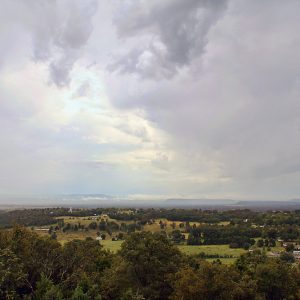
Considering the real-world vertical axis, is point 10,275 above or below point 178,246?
above

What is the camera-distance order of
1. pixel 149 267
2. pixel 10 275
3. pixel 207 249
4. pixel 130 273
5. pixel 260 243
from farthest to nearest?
1. pixel 260 243
2. pixel 207 249
3. pixel 149 267
4. pixel 130 273
5. pixel 10 275

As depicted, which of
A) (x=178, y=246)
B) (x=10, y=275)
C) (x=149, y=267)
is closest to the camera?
(x=10, y=275)

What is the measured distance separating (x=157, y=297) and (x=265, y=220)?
443 ft

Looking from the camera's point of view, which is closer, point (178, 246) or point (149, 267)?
point (149, 267)

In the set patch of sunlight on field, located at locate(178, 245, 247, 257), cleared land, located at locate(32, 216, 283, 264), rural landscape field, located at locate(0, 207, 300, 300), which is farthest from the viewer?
patch of sunlight on field, located at locate(178, 245, 247, 257)

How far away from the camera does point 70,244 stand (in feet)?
176

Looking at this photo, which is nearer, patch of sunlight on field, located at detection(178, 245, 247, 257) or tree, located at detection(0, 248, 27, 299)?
Answer: tree, located at detection(0, 248, 27, 299)

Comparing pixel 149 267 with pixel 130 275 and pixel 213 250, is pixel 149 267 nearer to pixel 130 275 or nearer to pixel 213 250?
pixel 130 275

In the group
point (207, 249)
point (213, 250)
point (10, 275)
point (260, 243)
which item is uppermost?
point (10, 275)

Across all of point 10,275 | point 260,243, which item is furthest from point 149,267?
point 260,243

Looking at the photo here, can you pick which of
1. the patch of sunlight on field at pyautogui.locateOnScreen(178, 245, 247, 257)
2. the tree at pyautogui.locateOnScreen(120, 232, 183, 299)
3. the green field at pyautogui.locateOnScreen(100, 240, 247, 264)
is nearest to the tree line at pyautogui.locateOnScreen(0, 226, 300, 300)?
the tree at pyautogui.locateOnScreen(120, 232, 183, 299)

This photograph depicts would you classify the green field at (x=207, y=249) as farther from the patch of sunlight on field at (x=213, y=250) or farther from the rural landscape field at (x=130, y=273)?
the rural landscape field at (x=130, y=273)

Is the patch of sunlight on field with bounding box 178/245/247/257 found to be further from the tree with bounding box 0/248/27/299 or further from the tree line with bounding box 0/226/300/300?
the tree with bounding box 0/248/27/299

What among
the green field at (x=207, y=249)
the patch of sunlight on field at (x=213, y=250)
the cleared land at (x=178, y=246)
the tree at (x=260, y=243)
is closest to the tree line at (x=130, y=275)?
the cleared land at (x=178, y=246)
